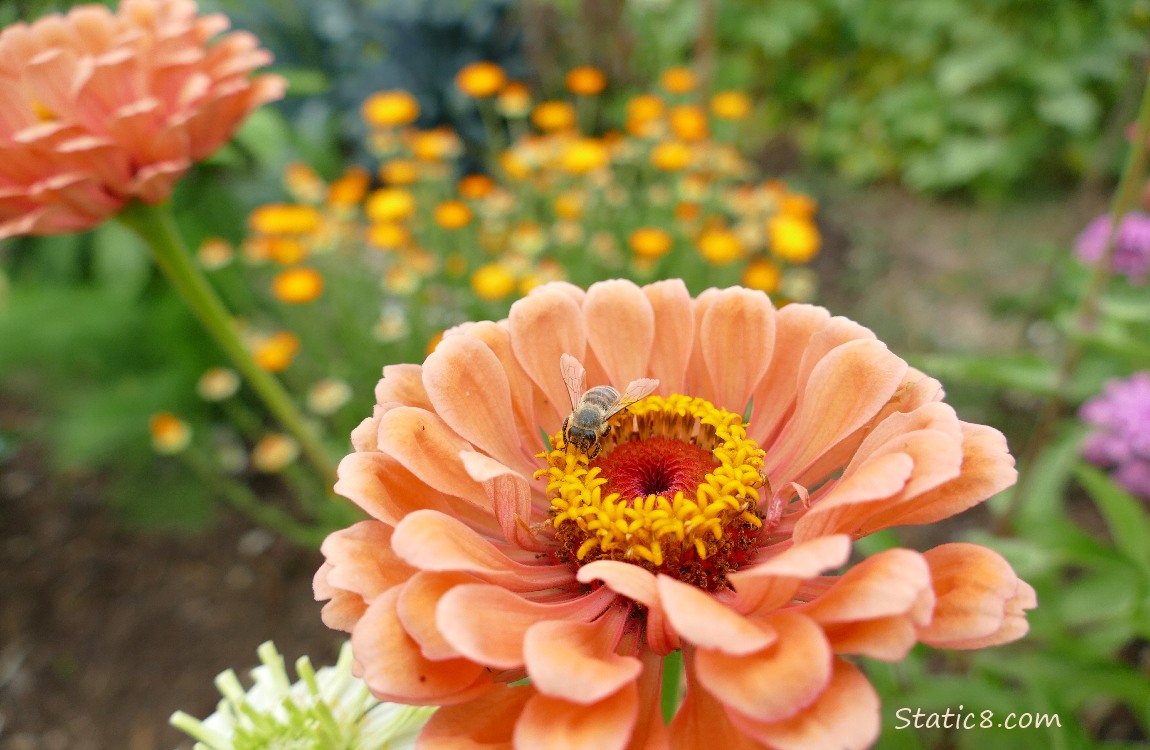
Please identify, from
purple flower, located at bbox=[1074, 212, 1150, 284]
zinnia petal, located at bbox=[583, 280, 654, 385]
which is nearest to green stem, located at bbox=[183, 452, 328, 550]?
zinnia petal, located at bbox=[583, 280, 654, 385]

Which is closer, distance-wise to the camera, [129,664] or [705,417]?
[705,417]

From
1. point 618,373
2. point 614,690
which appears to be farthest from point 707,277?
point 614,690

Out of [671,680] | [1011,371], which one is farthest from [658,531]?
[1011,371]

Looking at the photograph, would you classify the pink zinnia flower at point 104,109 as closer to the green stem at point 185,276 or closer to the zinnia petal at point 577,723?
the green stem at point 185,276

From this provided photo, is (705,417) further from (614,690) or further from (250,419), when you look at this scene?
(250,419)

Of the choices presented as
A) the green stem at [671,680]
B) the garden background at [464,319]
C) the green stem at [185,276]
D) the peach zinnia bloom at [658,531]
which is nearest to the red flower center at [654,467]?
the peach zinnia bloom at [658,531]

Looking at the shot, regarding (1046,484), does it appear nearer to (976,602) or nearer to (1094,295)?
(1094,295)

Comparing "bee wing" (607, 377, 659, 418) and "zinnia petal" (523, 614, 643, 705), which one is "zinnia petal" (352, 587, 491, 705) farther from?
"bee wing" (607, 377, 659, 418)

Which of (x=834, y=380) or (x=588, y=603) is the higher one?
(x=834, y=380)

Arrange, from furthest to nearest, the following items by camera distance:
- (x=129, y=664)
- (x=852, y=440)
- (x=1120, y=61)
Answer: (x=1120, y=61), (x=129, y=664), (x=852, y=440)
